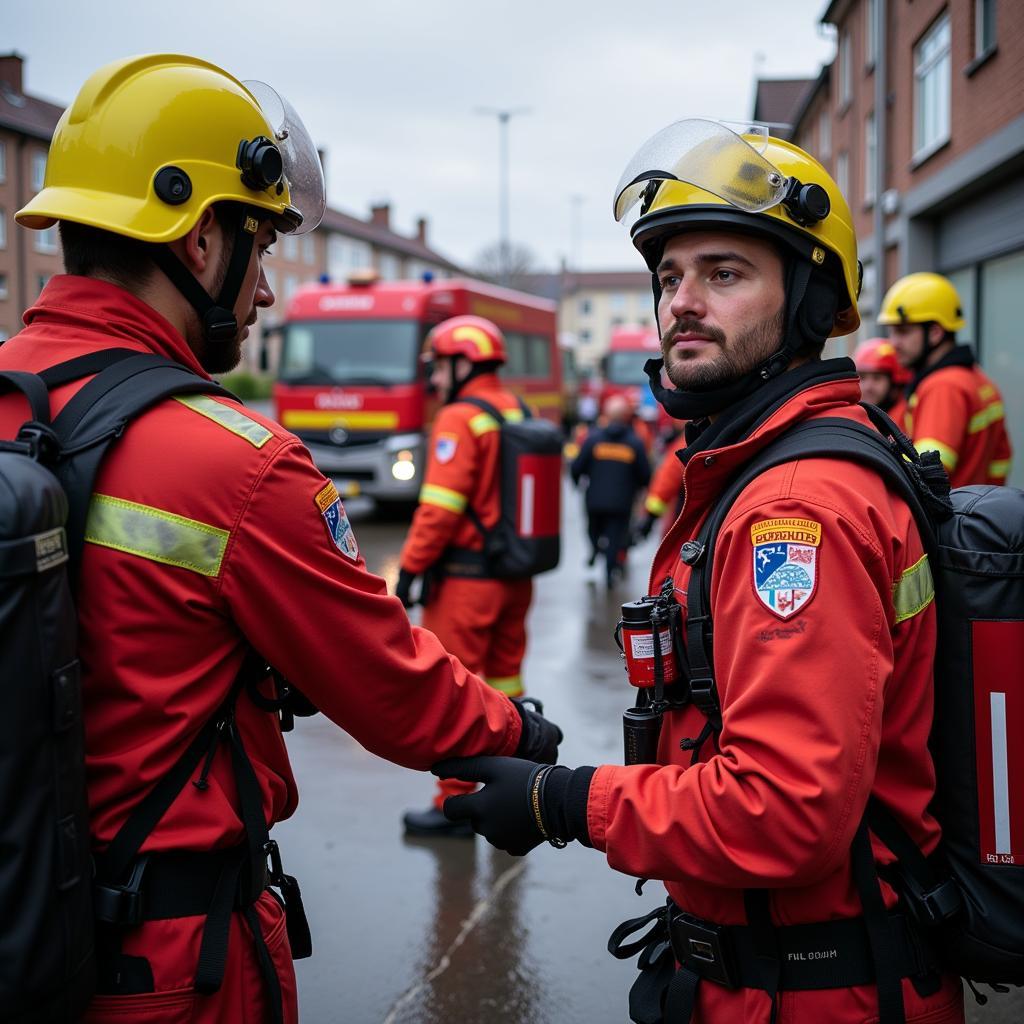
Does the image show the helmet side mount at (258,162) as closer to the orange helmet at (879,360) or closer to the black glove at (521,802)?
the black glove at (521,802)

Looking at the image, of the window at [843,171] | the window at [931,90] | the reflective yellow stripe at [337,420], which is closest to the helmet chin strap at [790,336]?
the window at [931,90]

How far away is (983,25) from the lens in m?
12.0

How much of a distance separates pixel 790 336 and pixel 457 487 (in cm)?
332

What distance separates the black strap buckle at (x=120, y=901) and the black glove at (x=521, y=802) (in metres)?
0.56

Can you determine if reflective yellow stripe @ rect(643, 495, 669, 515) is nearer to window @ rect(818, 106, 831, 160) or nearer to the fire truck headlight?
the fire truck headlight

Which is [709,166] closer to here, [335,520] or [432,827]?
[335,520]

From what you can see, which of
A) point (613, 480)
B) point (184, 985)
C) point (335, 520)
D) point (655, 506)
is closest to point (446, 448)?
point (335, 520)

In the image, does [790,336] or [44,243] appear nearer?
[790,336]

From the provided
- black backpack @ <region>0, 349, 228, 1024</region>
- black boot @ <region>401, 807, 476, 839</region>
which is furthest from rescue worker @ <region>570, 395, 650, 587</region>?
black backpack @ <region>0, 349, 228, 1024</region>

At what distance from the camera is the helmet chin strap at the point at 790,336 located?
2064 millimetres

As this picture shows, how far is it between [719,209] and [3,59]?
142 ft

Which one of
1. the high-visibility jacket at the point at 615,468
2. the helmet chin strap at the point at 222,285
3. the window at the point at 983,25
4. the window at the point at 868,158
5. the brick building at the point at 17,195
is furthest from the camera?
the brick building at the point at 17,195

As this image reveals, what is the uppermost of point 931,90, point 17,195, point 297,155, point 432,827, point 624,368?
point 17,195

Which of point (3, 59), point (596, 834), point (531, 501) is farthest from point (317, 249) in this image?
point (596, 834)
